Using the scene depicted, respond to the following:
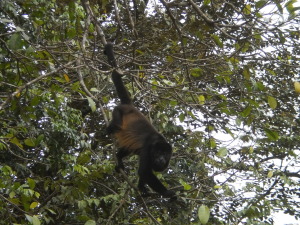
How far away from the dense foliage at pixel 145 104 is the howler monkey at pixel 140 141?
203mm

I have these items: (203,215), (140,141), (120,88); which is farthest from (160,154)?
(203,215)

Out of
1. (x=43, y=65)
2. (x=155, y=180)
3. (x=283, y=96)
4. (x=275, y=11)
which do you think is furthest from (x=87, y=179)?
(x=283, y=96)

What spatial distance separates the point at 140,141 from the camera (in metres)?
4.96

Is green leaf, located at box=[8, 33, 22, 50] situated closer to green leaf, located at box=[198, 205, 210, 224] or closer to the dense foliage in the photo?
the dense foliage

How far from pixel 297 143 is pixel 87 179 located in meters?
4.52

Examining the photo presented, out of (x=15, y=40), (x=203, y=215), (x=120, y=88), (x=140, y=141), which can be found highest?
(x=120, y=88)

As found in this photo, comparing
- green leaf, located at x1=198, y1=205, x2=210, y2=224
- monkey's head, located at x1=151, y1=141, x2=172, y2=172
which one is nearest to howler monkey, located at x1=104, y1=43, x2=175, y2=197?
monkey's head, located at x1=151, y1=141, x2=172, y2=172

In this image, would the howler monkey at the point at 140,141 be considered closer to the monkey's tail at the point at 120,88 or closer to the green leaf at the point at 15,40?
the monkey's tail at the point at 120,88

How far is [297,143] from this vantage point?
8156 millimetres

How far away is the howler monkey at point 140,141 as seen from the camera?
473 centimetres

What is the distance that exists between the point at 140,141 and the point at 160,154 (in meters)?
0.33

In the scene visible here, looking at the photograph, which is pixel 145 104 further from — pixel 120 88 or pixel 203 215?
pixel 203 215

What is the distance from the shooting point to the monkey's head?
4.73 metres

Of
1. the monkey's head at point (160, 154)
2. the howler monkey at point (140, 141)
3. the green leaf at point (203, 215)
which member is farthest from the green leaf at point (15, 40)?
the monkey's head at point (160, 154)
